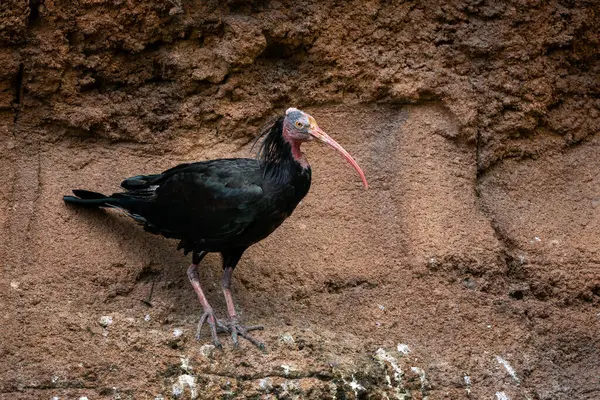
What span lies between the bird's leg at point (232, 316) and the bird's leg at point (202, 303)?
7cm

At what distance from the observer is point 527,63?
27.0ft

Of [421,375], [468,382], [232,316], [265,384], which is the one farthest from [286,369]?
[468,382]

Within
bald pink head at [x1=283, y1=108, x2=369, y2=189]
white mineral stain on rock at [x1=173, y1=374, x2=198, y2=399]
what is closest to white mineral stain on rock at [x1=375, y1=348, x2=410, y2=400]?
white mineral stain on rock at [x1=173, y1=374, x2=198, y2=399]

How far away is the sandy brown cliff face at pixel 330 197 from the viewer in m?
6.66

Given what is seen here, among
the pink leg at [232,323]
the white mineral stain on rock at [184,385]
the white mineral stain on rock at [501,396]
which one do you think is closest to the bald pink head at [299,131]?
the pink leg at [232,323]

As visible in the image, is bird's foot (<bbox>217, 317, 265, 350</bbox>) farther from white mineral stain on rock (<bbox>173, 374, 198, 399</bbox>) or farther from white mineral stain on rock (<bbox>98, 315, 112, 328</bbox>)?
white mineral stain on rock (<bbox>98, 315, 112, 328</bbox>)

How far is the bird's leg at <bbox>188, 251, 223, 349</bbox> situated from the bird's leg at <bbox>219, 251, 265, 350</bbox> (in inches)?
2.9

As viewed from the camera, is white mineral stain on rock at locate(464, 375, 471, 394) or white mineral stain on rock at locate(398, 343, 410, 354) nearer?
white mineral stain on rock at locate(464, 375, 471, 394)

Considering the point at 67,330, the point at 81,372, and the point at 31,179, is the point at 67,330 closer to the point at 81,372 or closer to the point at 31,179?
the point at 81,372

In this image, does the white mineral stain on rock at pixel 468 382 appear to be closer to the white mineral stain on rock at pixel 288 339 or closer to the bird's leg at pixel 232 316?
the white mineral stain on rock at pixel 288 339

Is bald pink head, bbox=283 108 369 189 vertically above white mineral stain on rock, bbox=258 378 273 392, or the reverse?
bald pink head, bbox=283 108 369 189

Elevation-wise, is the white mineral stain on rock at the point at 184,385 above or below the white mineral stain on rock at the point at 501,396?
below

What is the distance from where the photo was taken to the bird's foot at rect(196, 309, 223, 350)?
662 cm

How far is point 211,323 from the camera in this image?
22.2 ft
